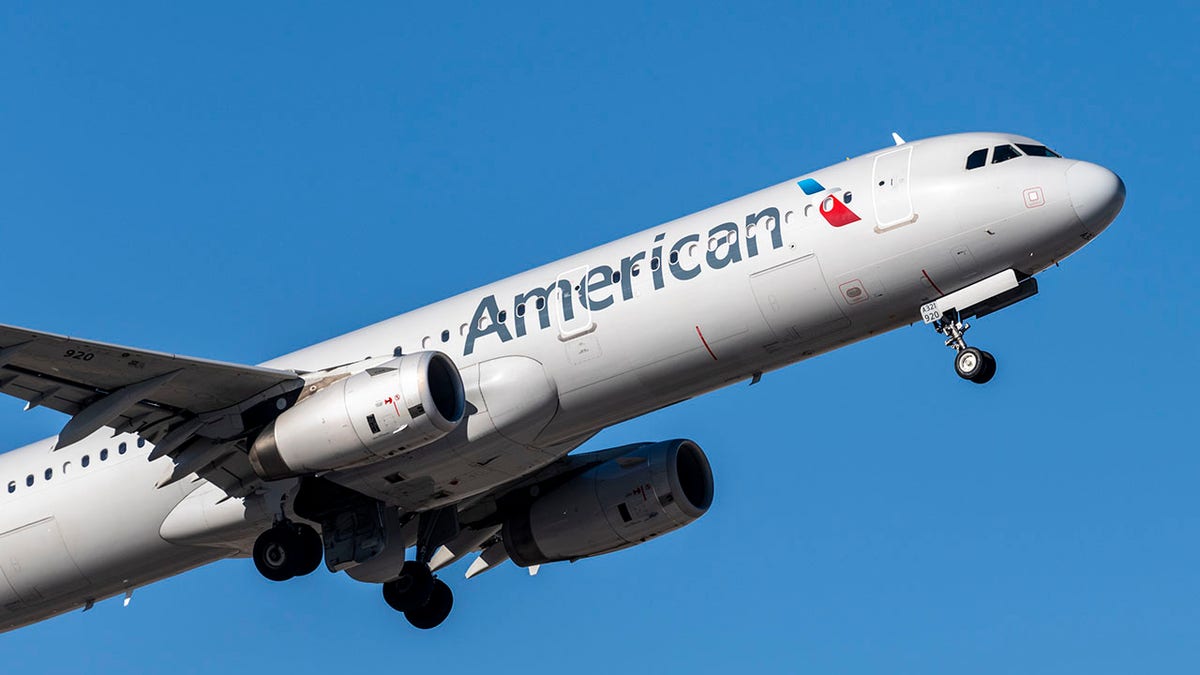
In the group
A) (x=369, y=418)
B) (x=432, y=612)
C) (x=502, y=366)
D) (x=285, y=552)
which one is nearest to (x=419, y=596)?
(x=432, y=612)

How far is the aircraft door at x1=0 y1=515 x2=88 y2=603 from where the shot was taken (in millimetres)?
35844

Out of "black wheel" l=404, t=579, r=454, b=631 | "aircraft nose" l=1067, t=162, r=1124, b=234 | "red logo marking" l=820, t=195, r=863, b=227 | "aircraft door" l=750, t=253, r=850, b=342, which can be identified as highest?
"red logo marking" l=820, t=195, r=863, b=227

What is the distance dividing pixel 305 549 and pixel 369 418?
3.80 metres

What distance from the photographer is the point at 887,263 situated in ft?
104

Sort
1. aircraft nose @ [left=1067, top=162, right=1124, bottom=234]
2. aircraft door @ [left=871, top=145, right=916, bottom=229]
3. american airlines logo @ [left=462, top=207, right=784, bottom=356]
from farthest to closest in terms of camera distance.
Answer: american airlines logo @ [left=462, top=207, right=784, bottom=356]
aircraft door @ [left=871, top=145, right=916, bottom=229]
aircraft nose @ [left=1067, top=162, right=1124, bottom=234]

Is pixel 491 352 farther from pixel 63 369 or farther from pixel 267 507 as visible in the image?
pixel 63 369

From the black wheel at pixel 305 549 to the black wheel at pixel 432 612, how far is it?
4.01m

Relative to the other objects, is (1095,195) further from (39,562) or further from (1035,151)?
(39,562)

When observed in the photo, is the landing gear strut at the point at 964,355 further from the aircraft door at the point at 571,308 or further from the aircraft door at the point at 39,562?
the aircraft door at the point at 39,562

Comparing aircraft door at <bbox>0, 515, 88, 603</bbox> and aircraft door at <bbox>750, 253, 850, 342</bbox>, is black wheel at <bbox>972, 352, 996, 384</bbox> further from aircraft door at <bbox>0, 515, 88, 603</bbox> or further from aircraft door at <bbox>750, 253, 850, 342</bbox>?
aircraft door at <bbox>0, 515, 88, 603</bbox>

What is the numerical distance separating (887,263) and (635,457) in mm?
8087

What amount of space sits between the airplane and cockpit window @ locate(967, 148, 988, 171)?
4 centimetres

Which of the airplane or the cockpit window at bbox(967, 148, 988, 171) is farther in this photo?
the cockpit window at bbox(967, 148, 988, 171)

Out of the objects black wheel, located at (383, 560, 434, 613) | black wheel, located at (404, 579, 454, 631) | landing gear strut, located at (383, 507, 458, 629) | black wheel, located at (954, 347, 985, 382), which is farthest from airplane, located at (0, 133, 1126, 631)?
black wheel, located at (404, 579, 454, 631)
